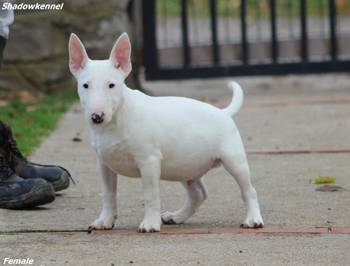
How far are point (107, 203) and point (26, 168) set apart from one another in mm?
1108

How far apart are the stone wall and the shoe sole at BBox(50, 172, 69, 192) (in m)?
4.44

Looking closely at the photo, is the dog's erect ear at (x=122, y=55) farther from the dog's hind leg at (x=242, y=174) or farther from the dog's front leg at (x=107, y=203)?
the dog's hind leg at (x=242, y=174)

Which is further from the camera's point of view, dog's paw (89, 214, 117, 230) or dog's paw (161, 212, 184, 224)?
dog's paw (161, 212, 184, 224)

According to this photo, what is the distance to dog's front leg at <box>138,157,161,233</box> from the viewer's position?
4902mm

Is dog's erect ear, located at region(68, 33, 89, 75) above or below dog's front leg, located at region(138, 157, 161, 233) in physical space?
above

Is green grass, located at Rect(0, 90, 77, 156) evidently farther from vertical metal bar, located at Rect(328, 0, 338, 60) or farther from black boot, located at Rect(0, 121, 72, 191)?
vertical metal bar, located at Rect(328, 0, 338, 60)

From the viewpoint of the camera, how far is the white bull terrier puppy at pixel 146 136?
4.81 meters

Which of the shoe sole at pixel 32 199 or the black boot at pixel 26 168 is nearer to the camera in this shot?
the shoe sole at pixel 32 199

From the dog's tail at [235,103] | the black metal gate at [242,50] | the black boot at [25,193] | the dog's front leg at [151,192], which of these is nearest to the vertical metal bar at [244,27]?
the black metal gate at [242,50]

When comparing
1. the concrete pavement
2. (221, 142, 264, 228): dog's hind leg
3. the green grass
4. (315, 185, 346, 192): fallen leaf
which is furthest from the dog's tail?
the green grass

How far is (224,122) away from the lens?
5.13 metres

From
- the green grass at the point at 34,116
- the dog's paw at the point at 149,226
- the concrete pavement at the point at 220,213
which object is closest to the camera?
the concrete pavement at the point at 220,213

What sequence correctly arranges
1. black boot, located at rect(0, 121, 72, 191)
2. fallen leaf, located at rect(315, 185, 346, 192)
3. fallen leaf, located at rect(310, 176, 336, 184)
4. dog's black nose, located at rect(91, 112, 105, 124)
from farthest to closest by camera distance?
fallen leaf, located at rect(310, 176, 336, 184) → fallen leaf, located at rect(315, 185, 346, 192) → black boot, located at rect(0, 121, 72, 191) → dog's black nose, located at rect(91, 112, 105, 124)

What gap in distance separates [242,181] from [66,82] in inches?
225
